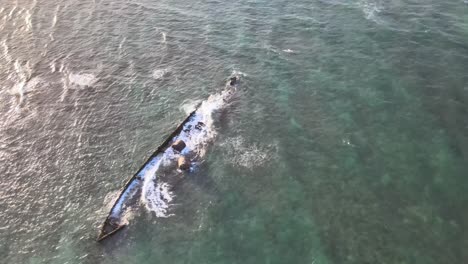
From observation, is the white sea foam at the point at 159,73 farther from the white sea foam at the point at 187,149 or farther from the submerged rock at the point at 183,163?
the submerged rock at the point at 183,163

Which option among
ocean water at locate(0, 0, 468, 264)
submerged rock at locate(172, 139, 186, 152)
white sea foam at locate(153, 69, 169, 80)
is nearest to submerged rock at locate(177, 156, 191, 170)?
ocean water at locate(0, 0, 468, 264)

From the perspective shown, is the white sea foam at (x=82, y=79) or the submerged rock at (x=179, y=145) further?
the white sea foam at (x=82, y=79)

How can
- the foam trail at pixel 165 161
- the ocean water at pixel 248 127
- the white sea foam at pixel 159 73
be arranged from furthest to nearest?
the white sea foam at pixel 159 73 → the foam trail at pixel 165 161 → the ocean water at pixel 248 127

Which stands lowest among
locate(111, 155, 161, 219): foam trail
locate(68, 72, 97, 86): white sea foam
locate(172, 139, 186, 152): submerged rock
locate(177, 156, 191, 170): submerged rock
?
locate(111, 155, 161, 219): foam trail

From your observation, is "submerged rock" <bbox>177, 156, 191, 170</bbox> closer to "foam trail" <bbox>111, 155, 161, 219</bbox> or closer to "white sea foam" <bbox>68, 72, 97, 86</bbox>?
"foam trail" <bbox>111, 155, 161, 219</bbox>

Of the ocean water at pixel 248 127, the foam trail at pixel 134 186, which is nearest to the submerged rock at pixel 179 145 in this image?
the foam trail at pixel 134 186
